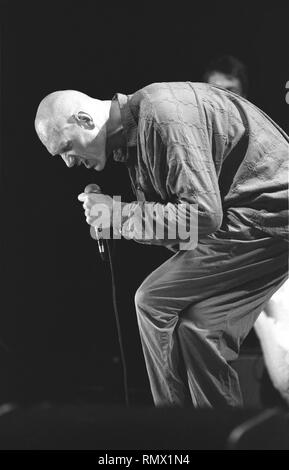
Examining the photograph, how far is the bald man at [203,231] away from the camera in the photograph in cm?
248

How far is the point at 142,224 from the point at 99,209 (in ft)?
0.56

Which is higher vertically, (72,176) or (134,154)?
(134,154)

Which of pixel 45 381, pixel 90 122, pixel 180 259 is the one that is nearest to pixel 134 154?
pixel 90 122

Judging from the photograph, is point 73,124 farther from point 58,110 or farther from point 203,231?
point 203,231

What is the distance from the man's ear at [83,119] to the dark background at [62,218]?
1.76 feet

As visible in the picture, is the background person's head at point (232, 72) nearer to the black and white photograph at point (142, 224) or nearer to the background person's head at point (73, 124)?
the black and white photograph at point (142, 224)

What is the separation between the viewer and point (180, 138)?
7.82 feet

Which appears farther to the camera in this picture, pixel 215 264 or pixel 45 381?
pixel 45 381

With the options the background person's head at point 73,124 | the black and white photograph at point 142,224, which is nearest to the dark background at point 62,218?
the black and white photograph at point 142,224

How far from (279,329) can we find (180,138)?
0.78 metres

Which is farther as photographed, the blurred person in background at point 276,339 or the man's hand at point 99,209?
the blurred person in background at point 276,339

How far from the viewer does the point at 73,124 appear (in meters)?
2.62

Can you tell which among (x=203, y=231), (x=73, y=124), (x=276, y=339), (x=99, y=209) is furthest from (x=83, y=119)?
(x=276, y=339)

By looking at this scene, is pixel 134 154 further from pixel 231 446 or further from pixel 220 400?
pixel 231 446
